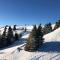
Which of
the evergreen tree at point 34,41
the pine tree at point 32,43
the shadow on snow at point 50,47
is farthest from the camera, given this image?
the evergreen tree at point 34,41

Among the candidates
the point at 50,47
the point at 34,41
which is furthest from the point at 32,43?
the point at 50,47

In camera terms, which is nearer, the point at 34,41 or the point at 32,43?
the point at 32,43

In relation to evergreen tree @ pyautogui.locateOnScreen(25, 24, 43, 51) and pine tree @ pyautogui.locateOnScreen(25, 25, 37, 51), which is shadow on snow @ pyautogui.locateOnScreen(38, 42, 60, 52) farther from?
pine tree @ pyautogui.locateOnScreen(25, 25, 37, 51)

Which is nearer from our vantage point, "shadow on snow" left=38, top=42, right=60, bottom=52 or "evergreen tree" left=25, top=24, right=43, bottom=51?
"shadow on snow" left=38, top=42, right=60, bottom=52

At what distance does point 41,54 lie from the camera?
199ft

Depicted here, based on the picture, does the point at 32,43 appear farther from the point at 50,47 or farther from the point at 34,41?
the point at 50,47

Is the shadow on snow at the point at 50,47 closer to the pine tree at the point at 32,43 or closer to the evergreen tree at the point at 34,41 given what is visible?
the evergreen tree at the point at 34,41

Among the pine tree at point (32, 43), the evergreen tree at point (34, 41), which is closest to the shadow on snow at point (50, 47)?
the evergreen tree at point (34, 41)

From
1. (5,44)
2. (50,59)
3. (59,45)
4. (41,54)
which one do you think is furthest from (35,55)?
(5,44)

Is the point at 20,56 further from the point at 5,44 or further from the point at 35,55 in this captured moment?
the point at 5,44

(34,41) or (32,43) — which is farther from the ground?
(34,41)

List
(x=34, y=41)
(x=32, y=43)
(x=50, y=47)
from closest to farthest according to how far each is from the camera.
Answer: (x=50, y=47) < (x=32, y=43) < (x=34, y=41)

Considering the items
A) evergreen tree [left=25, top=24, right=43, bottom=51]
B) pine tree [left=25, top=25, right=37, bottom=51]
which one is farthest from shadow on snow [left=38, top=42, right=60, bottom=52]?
pine tree [left=25, top=25, right=37, bottom=51]

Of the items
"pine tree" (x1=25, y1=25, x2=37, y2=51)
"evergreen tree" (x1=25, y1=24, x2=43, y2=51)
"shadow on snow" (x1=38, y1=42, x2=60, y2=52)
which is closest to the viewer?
"shadow on snow" (x1=38, y1=42, x2=60, y2=52)
